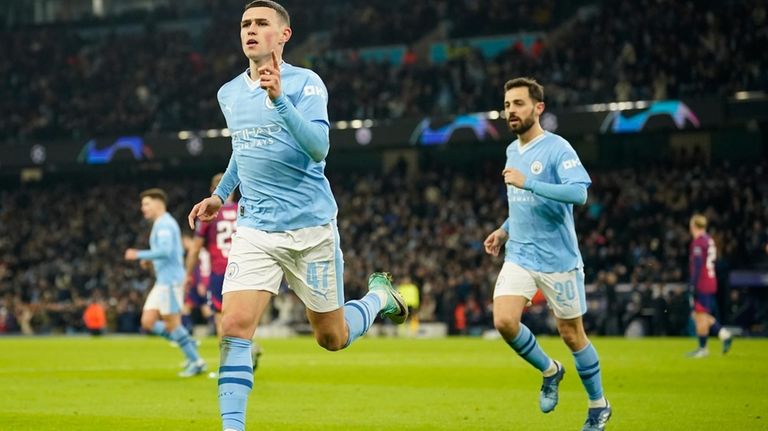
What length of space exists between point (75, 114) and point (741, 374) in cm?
3565

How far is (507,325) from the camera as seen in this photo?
9602 mm

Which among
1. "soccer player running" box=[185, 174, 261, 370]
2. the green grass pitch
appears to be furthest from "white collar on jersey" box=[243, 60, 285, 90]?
"soccer player running" box=[185, 174, 261, 370]

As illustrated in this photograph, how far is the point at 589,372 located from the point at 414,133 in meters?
30.2

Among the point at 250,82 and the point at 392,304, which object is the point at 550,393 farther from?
the point at 250,82

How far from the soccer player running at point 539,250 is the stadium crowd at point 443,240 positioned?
55.2ft

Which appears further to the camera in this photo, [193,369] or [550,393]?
[193,369]

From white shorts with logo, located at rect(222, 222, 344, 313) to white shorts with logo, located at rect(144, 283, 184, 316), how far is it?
8.56 metres

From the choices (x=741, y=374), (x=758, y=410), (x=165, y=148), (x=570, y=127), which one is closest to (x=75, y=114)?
(x=165, y=148)

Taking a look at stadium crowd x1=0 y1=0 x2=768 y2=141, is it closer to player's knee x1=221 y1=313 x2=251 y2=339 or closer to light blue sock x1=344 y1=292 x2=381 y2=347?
light blue sock x1=344 y1=292 x2=381 y2=347

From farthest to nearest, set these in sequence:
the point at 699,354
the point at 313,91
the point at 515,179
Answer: the point at 699,354, the point at 515,179, the point at 313,91

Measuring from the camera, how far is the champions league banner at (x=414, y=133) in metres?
34.5

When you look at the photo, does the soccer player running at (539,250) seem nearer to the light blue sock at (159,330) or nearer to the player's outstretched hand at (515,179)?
the player's outstretched hand at (515,179)

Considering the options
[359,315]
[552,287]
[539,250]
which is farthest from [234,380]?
[539,250]

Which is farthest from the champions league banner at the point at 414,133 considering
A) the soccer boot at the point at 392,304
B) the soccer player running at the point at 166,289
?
the soccer boot at the point at 392,304
